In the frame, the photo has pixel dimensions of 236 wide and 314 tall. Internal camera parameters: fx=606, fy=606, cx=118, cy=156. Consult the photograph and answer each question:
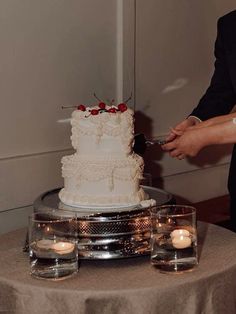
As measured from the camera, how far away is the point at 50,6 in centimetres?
240

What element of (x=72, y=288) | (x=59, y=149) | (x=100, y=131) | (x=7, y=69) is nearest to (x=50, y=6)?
(x=7, y=69)

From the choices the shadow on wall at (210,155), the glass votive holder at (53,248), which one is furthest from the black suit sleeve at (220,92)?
the glass votive holder at (53,248)

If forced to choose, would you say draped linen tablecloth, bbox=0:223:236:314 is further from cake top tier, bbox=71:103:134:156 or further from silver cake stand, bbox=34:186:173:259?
cake top tier, bbox=71:103:134:156

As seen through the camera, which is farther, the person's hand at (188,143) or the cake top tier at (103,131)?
the person's hand at (188,143)

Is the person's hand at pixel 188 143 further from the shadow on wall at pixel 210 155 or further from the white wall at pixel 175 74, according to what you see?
the shadow on wall at pixel 210 155

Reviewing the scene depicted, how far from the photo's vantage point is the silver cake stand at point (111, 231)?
1.77 metres

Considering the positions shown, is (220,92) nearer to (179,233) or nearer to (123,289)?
(179,233)

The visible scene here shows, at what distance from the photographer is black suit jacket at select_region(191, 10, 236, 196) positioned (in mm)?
2494

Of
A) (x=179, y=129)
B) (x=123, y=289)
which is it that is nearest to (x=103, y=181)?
(x=123, y=289)

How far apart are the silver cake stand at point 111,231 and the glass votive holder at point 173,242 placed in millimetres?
85

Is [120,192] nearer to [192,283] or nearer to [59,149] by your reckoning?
[192,283]

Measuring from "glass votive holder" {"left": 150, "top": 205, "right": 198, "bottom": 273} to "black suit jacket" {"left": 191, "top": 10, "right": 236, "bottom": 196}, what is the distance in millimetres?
802

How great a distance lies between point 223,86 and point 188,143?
1.61 feet

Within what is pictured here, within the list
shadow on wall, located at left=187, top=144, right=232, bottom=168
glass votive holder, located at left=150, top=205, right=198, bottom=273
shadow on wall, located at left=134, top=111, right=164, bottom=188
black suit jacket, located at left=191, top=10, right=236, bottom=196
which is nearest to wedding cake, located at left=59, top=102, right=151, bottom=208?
glass votive holder, located at left=150, top=205, right=198, bottom=273
